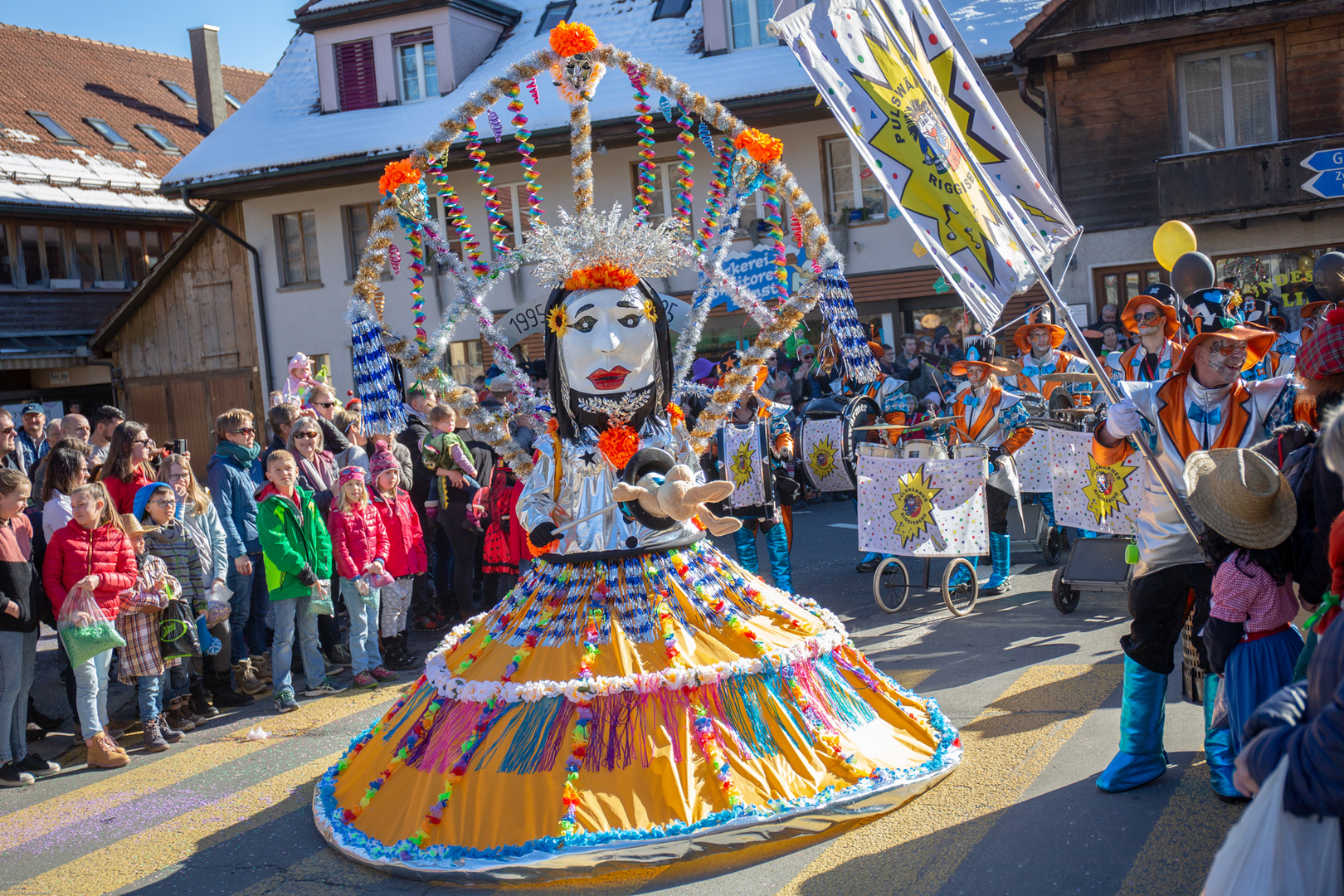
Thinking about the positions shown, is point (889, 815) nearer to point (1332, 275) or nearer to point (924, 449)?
point (924, 449)

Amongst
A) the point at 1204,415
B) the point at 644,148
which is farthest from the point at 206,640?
the point at 1204,415

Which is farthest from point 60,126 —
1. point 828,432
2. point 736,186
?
point 736,186

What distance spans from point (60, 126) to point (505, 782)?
27.0 meters

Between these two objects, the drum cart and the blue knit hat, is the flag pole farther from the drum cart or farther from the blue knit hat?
the blue knit hat

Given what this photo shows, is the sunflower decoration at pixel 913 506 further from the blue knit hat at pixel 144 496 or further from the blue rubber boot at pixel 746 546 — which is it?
the blue knit hat at pixel 144 496

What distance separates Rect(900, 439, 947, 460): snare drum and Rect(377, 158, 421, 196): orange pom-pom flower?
433 cm

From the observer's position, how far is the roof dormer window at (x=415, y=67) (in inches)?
815

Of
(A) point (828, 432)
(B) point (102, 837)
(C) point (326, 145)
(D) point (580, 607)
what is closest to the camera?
(D) point (580, 607)

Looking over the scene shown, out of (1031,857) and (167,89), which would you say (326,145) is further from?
(1031,857)

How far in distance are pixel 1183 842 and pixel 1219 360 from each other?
1.74 m

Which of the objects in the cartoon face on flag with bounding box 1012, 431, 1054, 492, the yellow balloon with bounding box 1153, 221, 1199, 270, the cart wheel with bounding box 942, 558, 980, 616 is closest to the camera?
the cart wheel with bounding box 942, 558, 980, 616

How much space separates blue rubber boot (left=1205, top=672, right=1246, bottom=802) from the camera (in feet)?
13.5

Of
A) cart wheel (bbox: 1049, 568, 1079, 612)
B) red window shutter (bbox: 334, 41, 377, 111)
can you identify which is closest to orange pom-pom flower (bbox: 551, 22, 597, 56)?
cart wheel (bbox: 1049, 568, 1079, 612)

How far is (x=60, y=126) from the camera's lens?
85.0ft
